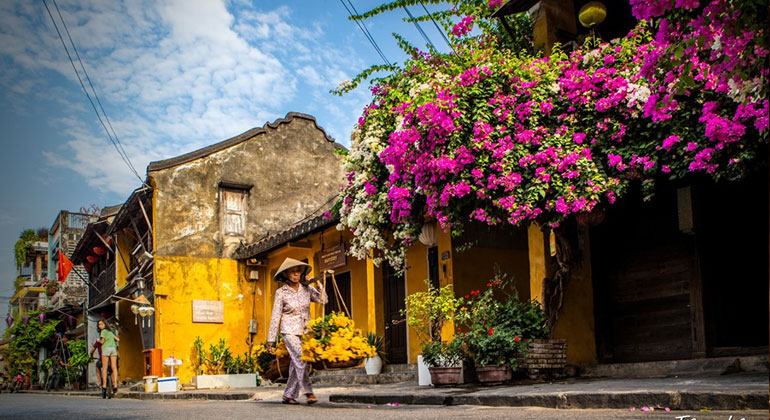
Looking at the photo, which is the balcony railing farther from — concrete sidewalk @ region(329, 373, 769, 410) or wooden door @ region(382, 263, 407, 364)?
concrete sidewalk @ region(329, 373, 769, 410)

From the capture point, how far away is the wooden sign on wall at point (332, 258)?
16000 millimetres

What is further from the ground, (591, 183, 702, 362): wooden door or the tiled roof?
the tiled roof

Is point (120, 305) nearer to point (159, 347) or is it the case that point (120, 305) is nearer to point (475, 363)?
point (159, 347)

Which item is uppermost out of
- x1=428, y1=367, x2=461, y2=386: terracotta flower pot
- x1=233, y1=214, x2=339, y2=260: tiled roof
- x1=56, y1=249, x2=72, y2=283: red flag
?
x1=56, y1=249, x2=72, y2=283: red flag

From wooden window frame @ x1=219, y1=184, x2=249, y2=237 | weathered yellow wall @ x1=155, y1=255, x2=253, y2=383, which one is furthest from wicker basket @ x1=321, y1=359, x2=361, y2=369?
wooden window frame @ x1=219, y1=184, x2=249, y2=237

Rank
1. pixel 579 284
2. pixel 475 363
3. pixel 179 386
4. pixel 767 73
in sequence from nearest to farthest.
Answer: pixel 767 73
pixel 475 363
pixel 579 284
pixel 179 386

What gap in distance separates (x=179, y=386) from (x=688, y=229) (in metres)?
13.0

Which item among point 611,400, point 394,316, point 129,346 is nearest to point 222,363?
point 394,316

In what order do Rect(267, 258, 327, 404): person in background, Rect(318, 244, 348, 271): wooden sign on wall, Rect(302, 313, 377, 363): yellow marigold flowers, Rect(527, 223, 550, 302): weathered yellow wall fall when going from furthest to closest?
Rect(318, 244, 348, 271): wooden sign on wall < Rect(302, 313, 377, 363): yellow marigold flowers < Rect(527, 223, 550, 302): weathered yellow wall < Rect(267, 258, 327, 404): person in background

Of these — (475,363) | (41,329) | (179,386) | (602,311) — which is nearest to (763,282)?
(602,311)

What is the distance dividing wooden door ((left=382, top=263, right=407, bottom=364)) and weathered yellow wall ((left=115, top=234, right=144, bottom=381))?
12.6 metres

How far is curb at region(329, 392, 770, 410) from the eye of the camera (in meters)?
5.24

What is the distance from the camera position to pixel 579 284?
10.6m

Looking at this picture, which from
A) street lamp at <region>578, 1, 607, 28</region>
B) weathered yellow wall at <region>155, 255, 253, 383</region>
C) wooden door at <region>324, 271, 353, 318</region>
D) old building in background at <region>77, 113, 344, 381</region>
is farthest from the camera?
old building in background at <region>77, 113, 344, 381</region>
